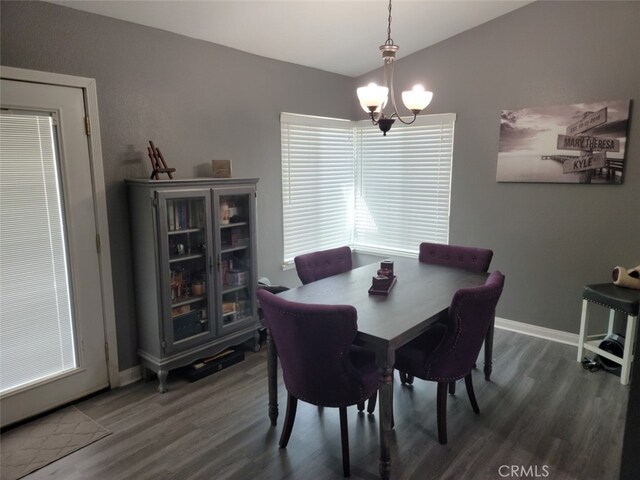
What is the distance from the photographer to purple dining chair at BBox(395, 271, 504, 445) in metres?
2.20

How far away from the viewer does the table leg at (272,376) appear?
2488 millimetres

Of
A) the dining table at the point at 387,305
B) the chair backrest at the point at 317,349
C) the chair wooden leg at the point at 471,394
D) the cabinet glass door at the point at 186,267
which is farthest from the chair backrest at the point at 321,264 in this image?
the chair wooden leg at the point at 471,394

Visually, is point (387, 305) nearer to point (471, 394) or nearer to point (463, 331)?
point (463, 331)

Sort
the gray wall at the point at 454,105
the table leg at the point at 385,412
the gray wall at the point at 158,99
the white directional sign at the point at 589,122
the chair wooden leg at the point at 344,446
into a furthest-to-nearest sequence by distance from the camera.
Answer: the white directional sign at the point at 589,122 < the gray wall at the point at 454,105 < the gray wall at the point at 158,99 < the chair wooden leg at the point at 344,446 < the table leg at the point at 385,412

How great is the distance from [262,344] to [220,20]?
2615mm

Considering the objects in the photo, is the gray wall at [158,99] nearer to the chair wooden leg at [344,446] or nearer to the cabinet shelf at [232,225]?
the cabinet shelf at [232,225]

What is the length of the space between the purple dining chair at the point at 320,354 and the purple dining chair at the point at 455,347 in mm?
312

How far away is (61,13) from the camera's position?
2.49m

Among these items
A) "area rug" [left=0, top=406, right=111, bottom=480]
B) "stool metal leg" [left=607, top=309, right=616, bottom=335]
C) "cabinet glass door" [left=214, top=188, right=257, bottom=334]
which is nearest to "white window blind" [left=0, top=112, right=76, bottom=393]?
"area rug" [left=0, top=406, right=111, bottom=480]

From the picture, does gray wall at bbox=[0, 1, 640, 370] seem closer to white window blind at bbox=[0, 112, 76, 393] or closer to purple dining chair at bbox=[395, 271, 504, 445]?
white window blind at bbox=[0, 112, 76, 393]

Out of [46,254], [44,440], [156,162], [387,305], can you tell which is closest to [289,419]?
[387,305]

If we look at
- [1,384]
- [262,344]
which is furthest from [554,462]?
[1,384]

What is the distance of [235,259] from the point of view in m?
3.47

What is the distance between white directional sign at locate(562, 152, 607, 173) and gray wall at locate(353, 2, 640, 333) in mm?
156
